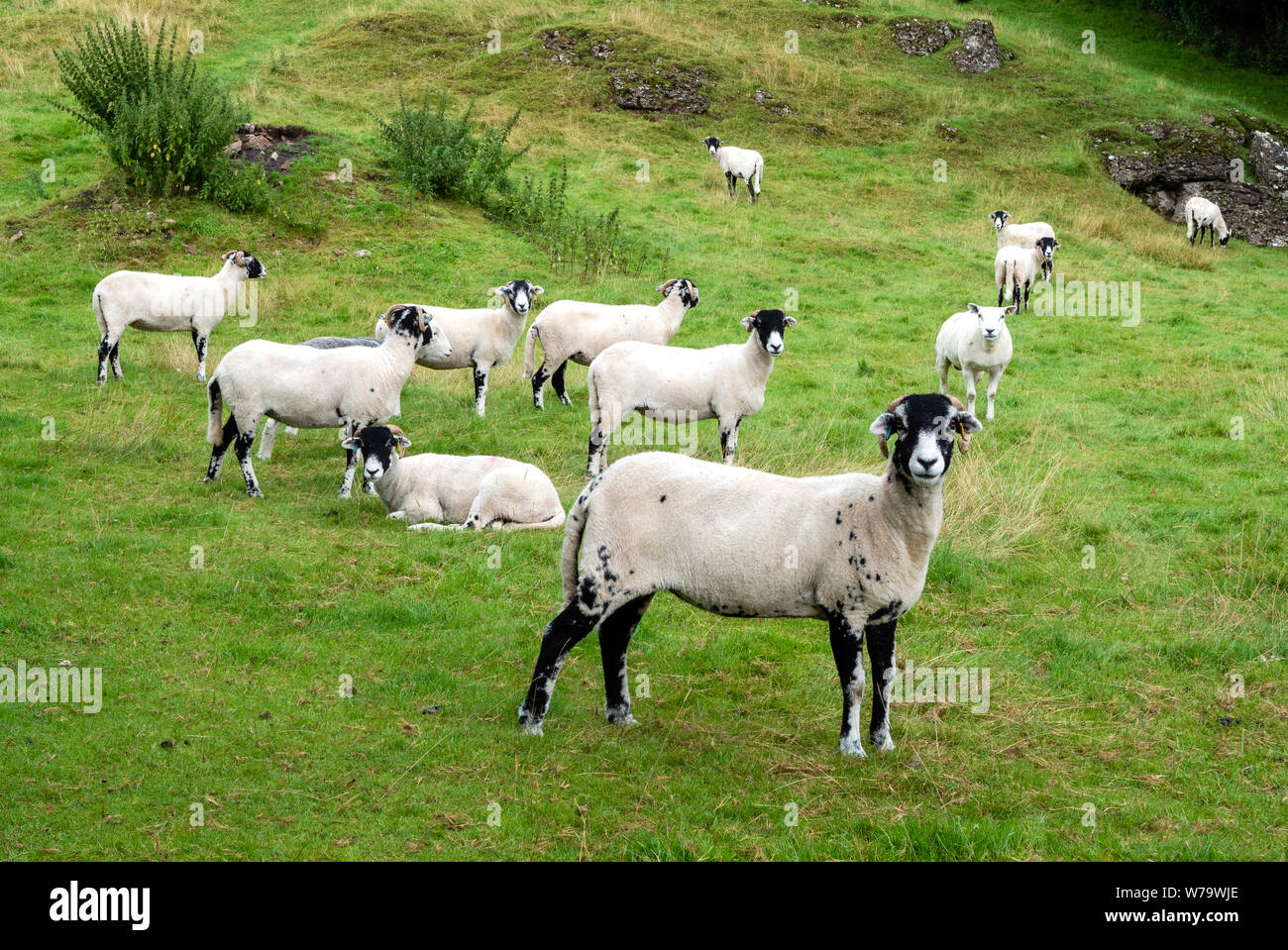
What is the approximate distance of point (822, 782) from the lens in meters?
6.93

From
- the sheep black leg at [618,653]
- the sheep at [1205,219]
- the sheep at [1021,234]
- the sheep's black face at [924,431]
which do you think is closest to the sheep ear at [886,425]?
the sheep's black face at [924,431]

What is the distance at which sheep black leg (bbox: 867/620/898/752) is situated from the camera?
7.23 m

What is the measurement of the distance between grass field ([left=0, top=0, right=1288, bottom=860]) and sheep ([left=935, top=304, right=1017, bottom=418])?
82 cm

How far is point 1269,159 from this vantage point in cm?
3534

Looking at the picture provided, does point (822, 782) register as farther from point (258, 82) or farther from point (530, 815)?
point (258, 82)

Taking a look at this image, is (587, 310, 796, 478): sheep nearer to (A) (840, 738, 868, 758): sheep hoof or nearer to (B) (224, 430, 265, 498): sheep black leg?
(B) (224, 430, 265, 498): sheep black leg

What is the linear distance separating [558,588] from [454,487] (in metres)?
2.73

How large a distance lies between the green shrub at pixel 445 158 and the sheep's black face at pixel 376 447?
14.0 meters

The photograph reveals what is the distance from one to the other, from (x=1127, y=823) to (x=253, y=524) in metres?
8.46

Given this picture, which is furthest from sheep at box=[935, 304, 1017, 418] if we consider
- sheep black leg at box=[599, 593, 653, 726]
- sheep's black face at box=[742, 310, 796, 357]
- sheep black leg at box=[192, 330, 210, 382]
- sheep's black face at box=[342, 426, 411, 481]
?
sheep black leg at box=[192, 330, 210, 382]

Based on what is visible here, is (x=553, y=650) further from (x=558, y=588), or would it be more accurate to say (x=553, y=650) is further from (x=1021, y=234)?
(x=1021, y=234)

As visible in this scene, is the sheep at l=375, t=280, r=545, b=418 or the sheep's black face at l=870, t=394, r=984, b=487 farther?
the sheep at l=375, t=280, r=545, b=418

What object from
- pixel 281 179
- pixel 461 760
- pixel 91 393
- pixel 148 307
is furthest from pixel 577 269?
pixel 461 760

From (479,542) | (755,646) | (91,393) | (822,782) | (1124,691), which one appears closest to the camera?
(822,782)
